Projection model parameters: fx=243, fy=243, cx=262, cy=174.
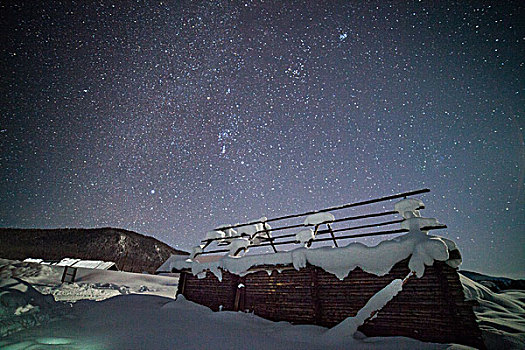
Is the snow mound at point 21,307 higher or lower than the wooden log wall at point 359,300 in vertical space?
lower

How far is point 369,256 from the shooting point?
22.2 ft

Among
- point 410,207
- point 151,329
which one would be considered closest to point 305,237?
point 410,207

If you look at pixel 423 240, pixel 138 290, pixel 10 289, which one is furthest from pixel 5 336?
pixel 138 290

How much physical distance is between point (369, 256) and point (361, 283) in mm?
971

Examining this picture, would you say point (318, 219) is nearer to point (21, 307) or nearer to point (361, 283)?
point (361, 283)

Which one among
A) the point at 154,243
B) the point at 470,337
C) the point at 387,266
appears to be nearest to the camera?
the point at 470,337

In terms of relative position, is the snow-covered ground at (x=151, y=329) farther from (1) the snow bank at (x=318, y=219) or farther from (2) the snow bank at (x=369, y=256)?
(1) the snow bank at (x=318, y=219)

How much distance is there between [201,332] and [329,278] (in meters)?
4.20

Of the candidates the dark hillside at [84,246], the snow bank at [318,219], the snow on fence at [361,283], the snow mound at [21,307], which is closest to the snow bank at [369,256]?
the snow on fence at [361,283]

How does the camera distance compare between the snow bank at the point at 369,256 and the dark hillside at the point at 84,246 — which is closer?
the snow bank at the point at 369,256

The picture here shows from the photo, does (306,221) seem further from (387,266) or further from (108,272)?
(108,272)

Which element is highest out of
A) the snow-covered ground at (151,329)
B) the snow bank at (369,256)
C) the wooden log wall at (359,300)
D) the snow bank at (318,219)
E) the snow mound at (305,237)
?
the snow bank at (318,219)

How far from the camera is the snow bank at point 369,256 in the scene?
19.6 feet

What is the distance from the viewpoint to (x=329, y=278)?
771 cm
